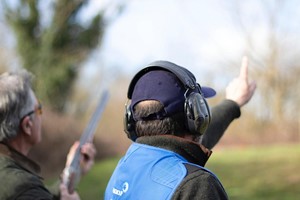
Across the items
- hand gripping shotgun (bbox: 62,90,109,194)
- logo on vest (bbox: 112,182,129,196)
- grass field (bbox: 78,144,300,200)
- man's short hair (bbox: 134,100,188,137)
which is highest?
man's short hair (bbox: 134,100,188,137)

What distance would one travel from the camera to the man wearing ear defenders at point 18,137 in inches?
100

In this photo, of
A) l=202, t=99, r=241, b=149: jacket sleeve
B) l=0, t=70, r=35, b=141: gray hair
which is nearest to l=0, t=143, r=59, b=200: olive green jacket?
l=0, t=70, r=35, b=141: gray hair

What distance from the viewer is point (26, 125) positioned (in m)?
2.88

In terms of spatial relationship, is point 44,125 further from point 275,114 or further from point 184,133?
point 184,133

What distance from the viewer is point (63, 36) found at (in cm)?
2195

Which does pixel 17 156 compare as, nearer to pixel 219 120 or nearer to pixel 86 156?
pixel 86 156

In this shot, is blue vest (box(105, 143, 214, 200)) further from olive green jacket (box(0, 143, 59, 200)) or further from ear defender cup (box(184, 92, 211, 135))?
olive green jacket (box(0, 143, 59, 200))

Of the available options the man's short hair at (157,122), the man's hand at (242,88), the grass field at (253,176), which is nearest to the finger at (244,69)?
the man's hand at (242,88)

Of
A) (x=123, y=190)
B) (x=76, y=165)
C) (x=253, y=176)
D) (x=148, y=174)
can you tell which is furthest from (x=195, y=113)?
(x=253, y=176)

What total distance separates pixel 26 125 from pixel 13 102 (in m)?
0.16

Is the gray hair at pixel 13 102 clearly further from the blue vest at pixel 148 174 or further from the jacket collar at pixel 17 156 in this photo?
the blue vest at pixel 148 174

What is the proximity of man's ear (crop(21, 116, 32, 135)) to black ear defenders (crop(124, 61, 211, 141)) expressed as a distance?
3.22ft

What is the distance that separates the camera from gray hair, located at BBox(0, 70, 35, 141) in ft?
9.11

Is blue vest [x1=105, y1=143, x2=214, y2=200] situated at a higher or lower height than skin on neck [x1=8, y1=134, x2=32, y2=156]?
higher
